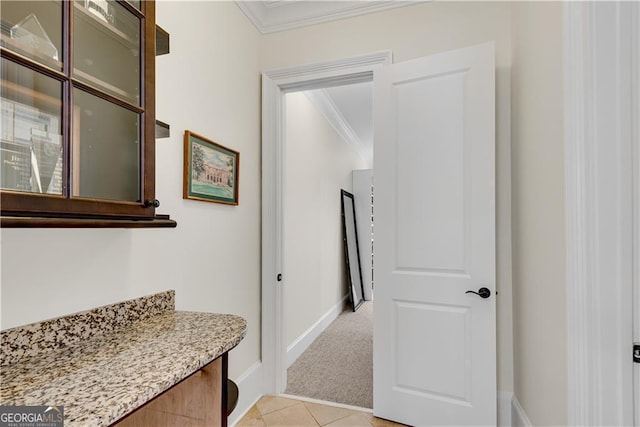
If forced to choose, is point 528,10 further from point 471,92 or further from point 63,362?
point 63,362

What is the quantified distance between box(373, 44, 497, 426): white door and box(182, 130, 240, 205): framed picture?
2.92 feet

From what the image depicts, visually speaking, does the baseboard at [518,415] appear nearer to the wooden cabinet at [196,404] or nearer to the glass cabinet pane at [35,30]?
the wooden cabinet at [196,404]

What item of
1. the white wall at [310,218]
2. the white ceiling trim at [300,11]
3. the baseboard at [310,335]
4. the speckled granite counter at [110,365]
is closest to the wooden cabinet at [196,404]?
the speckled granite counter at [110,365]

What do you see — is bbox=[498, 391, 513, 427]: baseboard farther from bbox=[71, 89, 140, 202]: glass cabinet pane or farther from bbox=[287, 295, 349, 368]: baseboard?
bbox=[71, 89, 140, 202]: glass cabinet pane

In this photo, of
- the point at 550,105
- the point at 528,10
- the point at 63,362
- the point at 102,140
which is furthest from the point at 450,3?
the point at 63,362

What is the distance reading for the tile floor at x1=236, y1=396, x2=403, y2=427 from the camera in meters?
1.98

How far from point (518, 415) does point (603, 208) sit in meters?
1.35

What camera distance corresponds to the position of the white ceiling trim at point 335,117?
3475 mm

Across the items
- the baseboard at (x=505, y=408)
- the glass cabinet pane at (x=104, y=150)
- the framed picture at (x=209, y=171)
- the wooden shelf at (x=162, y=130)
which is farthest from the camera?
the baseboard at (x=505, y=408)

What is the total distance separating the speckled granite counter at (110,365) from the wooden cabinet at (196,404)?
5.2 inches

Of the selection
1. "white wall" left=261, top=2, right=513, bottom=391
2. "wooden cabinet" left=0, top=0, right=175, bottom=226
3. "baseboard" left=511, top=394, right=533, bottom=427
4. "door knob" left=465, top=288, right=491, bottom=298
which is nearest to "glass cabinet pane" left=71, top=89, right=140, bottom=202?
"wooden cabinet" left=0, top=0, right=175, bottom=226

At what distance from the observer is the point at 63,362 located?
0.90 meters

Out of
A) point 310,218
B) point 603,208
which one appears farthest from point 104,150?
point 310,218

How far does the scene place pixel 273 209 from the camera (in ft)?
7.57
